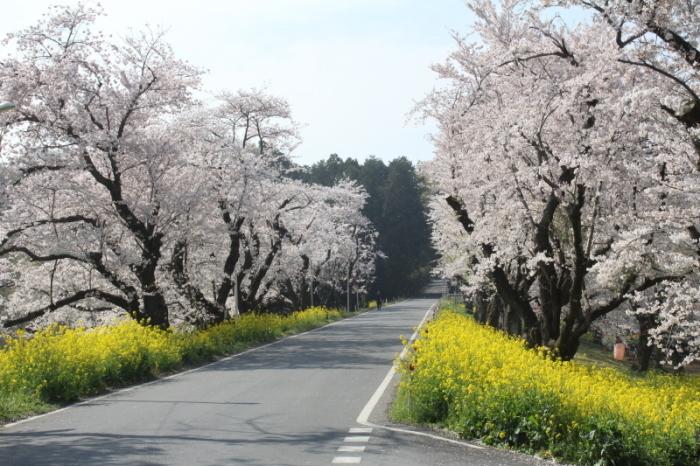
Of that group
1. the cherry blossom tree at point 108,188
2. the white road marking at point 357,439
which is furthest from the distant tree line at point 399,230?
the white road marking at point 357,439

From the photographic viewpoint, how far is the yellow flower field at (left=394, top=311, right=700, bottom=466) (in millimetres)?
9289

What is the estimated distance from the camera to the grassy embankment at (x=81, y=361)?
1391 centimetres

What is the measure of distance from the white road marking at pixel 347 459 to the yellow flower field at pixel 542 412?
88.9 inches

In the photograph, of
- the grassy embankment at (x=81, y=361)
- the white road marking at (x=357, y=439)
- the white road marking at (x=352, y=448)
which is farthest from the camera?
the grassy embankment at (x=81, y=361)

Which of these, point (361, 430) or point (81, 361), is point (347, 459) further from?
point (81, 361)

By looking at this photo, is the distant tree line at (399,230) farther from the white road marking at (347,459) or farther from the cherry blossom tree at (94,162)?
the white road marking at (347,459)

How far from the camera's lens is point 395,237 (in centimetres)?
11838

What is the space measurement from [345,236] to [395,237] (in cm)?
4481

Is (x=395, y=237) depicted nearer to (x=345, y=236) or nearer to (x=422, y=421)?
(x=345, y=236)

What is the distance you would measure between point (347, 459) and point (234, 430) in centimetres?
254

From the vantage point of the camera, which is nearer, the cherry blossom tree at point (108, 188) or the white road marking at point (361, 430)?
the white road marking at point (361, 430)

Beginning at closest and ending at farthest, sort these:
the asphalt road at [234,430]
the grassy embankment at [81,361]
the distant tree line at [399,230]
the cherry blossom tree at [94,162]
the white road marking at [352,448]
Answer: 1. the asphalt road at [234,430]
2. the white road marking at [352,448]
3. the grassy embankment at [81,361]
4. the cherry blossom tree at [94,162]
5. the distant tree line at [399,230]

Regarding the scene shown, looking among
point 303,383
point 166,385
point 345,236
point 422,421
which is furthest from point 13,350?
point 345,236

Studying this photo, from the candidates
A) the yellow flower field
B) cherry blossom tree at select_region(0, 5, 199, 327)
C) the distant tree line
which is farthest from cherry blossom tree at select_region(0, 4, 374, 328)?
the distant tree line
